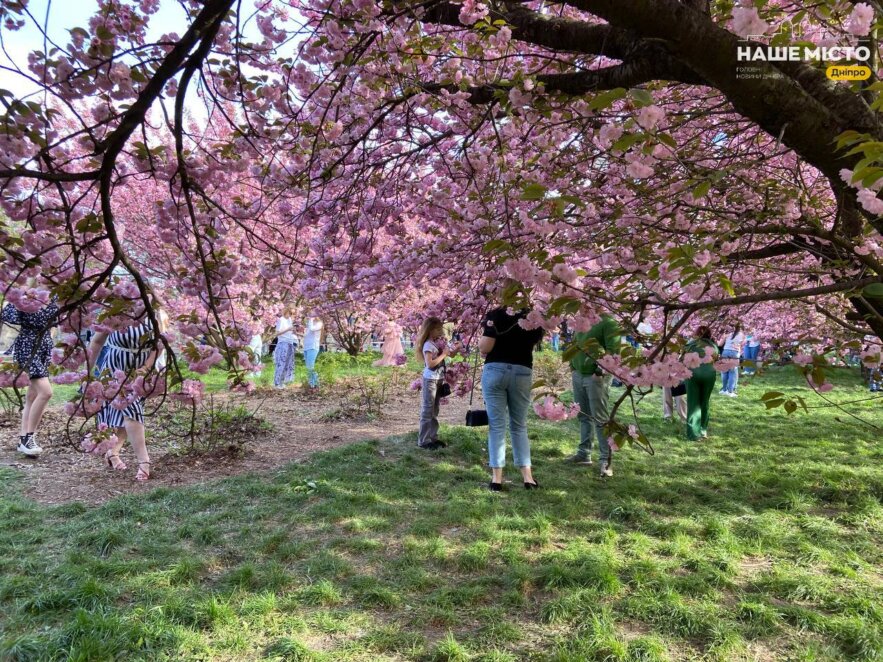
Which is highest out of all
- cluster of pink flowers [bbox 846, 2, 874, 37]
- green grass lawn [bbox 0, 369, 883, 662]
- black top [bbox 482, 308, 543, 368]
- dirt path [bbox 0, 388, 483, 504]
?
cluster of pink flowers [bbox 846, 2, 874, 37]

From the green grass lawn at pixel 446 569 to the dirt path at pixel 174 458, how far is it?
0.94 feet

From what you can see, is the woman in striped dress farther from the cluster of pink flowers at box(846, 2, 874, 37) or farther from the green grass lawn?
the cluster of pink flowers at box(846, 2, 874, 37)

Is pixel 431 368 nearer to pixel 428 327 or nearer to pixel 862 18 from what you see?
pixel 428 327

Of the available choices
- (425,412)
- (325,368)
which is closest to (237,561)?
(425,412)

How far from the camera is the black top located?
3.96 m

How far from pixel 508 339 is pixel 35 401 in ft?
13.9

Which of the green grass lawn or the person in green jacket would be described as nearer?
the green grass lawn

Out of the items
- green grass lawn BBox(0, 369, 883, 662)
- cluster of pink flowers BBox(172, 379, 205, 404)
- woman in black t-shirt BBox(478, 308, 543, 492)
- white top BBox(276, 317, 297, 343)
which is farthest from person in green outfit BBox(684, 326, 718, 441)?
white top BBox(276, 317, 297, 343)

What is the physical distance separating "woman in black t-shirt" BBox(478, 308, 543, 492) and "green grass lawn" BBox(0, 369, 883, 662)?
0.28 meters

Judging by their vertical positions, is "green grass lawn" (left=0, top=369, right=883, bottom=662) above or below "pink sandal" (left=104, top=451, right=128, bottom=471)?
below

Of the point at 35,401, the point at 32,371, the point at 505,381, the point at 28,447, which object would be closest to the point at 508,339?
the point at 505,381

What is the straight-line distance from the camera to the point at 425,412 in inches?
213

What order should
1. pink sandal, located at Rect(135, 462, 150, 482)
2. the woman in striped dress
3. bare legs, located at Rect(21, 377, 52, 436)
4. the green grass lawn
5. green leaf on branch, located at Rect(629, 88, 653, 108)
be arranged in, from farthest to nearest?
bare legs, located at Rect(21, 377, 52, 436) → pink sandal, located at Rect(135, 462, 150, 482) → the woman in striped dress → the green grass lawn → green leaf on branch, located at Rect(629, 88, 653, 108)

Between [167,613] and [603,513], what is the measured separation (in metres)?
2.75
